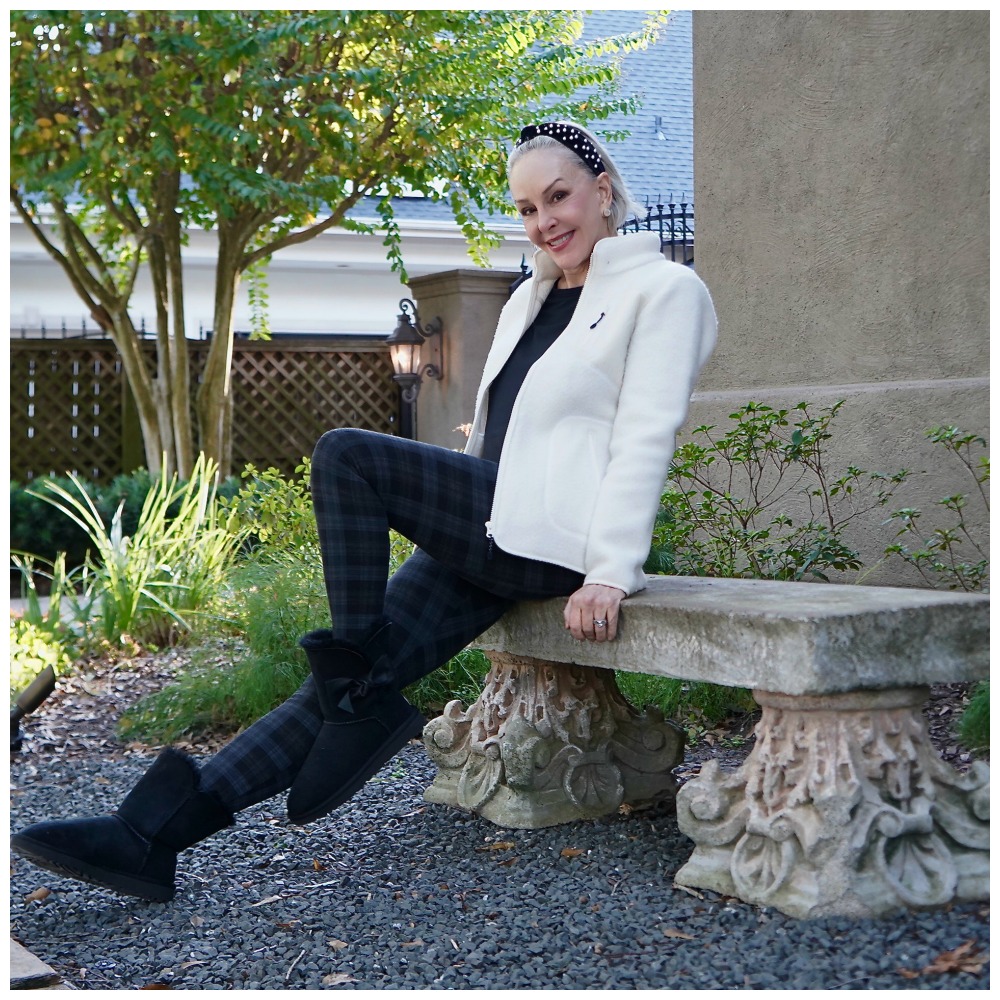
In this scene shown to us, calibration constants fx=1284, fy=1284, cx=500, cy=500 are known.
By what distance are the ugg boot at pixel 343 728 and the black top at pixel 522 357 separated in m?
0.58

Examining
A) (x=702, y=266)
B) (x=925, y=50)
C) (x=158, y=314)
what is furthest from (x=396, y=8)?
(x=925, y=50)

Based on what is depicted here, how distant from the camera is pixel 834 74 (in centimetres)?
447

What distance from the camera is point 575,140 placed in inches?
116

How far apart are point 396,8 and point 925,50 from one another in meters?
5.54

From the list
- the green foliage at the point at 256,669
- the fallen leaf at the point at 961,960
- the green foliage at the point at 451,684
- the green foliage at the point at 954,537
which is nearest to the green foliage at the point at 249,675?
the green foliage at the point at 256,669

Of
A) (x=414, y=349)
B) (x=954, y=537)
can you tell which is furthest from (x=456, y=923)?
(x=414, y=349)

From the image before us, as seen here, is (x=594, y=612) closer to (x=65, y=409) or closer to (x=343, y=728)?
(x=343, y=728)

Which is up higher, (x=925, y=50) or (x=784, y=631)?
(x=925, y=50)

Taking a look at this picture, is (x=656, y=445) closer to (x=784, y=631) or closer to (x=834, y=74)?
(x=784, y=631)

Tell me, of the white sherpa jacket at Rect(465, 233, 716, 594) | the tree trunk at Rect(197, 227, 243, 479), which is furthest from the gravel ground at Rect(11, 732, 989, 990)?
the tree trunk at Rect(197, 227, 243, 479)

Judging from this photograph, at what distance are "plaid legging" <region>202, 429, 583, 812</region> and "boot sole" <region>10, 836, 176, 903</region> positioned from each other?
236 millimetres

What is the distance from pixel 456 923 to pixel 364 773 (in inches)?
14.8

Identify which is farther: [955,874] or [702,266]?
[702,266]

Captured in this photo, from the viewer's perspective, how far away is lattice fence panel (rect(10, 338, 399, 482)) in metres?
11.6
